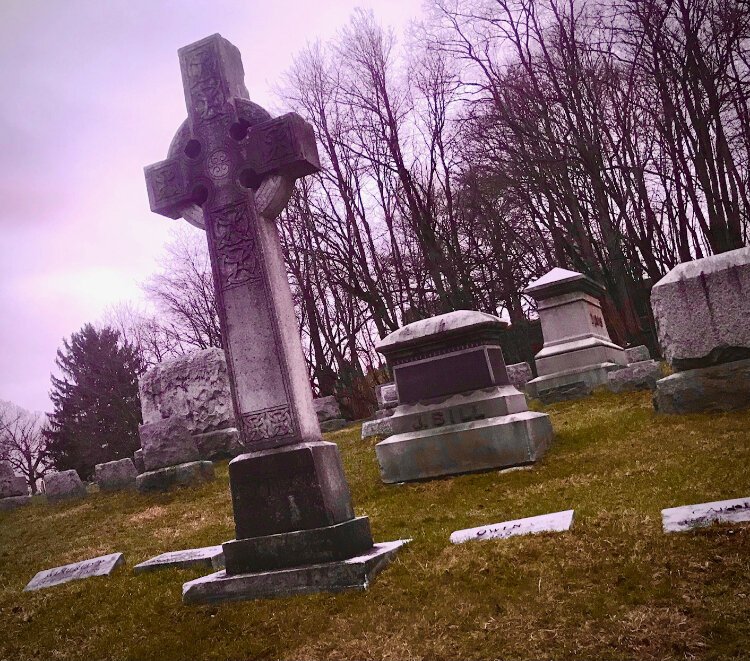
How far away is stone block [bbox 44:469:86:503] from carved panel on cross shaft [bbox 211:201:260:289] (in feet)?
31.3

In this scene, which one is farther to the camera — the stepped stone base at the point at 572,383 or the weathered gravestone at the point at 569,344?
the weathered gravestone at the point at 569,344

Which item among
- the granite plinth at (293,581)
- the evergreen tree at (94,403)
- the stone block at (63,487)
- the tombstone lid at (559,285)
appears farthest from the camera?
the evergreen tree at (94,403)

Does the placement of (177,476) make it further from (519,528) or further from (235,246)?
(519,528)

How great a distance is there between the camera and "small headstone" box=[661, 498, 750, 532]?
3814mm

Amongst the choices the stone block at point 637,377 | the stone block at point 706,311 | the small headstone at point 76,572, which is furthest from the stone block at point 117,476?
the stone block at point 706,311

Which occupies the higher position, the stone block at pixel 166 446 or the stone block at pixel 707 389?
the stone block at pixel 166 446

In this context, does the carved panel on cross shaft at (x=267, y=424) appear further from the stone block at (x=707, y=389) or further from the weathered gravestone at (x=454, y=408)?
the stone block at (x=707, y=389)

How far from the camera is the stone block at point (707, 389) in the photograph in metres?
7.12

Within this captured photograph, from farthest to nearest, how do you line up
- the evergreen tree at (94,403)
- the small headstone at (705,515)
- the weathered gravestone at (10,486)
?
the evergreen tree at (94,403)
the weathered gravestone at (10,486)
the small headstone at (705,515)

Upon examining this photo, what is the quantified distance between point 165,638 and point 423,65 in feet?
68.1

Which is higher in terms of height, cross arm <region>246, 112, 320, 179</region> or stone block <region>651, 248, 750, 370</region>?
cross arm <region>246, 112, 320, 179</region>

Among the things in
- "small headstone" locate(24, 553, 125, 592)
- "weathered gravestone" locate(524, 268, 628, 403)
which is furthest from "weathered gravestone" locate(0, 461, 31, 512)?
"weathered gravestone" locate(524, 268, 628, 403)

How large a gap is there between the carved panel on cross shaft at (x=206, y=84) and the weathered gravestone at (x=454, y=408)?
12.8ft

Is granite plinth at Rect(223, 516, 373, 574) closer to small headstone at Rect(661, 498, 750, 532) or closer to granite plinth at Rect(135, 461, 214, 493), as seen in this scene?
small headstone at Rect(661, 498, 750, 532)
